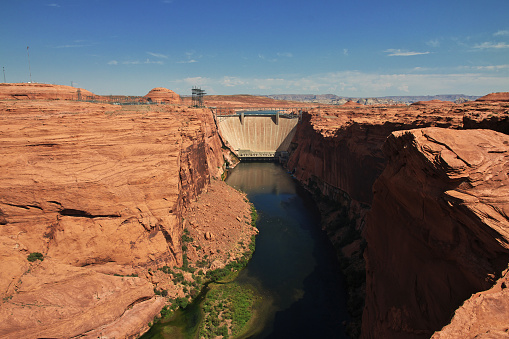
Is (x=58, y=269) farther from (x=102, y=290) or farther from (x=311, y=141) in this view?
(x=311, y=141)

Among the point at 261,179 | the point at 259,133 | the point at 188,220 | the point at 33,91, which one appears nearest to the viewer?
the point at 188,220

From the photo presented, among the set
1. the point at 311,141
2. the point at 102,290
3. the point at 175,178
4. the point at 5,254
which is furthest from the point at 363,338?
the point at 311,141

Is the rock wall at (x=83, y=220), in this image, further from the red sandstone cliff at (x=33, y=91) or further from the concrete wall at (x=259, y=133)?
the concrete wall at (x=259, y=133)

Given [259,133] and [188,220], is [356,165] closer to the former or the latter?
[188,220]

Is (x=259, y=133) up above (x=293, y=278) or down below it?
above

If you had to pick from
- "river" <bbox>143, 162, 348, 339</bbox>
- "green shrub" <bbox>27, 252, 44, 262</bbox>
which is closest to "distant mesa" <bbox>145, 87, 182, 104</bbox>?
"river" <bbox>143, 162, 348, 339</bbox>

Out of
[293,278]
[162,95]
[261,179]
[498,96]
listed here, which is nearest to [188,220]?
[293,278]

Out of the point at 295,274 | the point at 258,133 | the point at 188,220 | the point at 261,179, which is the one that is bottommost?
the point at 295,274

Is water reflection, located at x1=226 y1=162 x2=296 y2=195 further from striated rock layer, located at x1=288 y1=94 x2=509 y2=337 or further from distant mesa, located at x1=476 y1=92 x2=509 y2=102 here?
distant mesa, located at x1=476 y1=92 x2=509 y2=102
